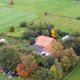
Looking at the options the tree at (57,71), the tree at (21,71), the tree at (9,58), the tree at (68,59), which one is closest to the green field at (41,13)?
the tree at (9,58)

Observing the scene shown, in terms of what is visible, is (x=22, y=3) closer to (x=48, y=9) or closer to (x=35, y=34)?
(x=48, y=9)

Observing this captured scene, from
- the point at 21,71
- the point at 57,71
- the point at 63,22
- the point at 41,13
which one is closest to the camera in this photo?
the point at 57,71

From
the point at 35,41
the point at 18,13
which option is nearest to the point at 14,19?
the point at 18,13

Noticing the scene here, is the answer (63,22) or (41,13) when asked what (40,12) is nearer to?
(41,13)

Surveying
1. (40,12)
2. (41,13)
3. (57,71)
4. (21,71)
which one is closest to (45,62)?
(57,71)

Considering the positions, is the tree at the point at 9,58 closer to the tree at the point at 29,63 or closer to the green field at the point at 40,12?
the tree at the point at 29,63

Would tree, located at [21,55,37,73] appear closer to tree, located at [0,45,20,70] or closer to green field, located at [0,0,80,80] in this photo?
tree, located at [0,45,20,70]
